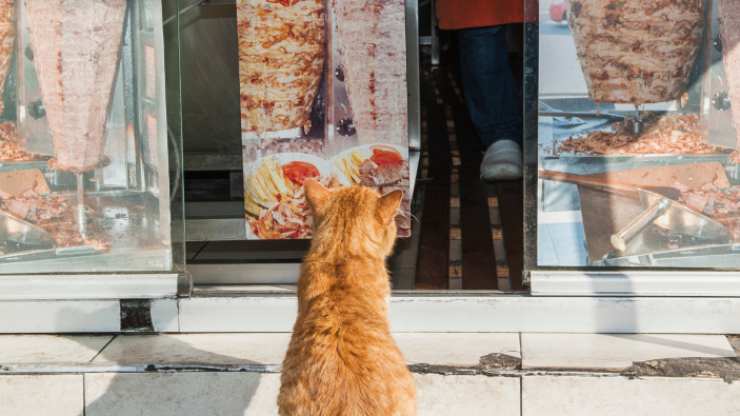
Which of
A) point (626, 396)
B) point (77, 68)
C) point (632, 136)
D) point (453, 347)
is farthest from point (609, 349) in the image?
point (77, 68)

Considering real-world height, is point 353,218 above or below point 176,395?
above

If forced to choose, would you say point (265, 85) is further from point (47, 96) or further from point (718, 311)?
point (718, 311)

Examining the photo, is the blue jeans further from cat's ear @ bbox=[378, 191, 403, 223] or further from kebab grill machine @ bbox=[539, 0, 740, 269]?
cat's ear @ bbox=[378, 191, 403, 223]

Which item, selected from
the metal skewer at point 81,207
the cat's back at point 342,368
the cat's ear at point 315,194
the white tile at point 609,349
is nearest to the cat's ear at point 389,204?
the cat's ear at point 315,194

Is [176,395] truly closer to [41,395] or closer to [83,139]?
[41,395]

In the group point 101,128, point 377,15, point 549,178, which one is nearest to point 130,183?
point 101,128

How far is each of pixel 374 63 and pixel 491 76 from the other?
159cm

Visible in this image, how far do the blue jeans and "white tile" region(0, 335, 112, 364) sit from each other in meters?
2.58

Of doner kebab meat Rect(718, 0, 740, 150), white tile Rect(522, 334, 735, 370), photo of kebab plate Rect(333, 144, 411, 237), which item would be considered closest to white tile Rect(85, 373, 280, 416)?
photo of kebab plate Rect(333, 144, 411, 237)

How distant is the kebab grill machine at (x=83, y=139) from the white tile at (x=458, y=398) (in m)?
1.37

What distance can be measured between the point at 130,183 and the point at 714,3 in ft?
8.52

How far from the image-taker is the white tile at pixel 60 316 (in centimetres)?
514

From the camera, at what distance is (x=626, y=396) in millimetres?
4473

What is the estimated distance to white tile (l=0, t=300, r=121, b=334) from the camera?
5141mm
